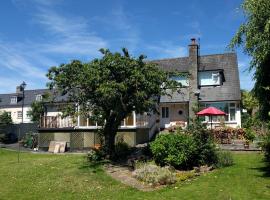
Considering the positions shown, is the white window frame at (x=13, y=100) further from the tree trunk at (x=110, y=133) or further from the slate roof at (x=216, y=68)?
the tree trunk at (x=110, y=133)

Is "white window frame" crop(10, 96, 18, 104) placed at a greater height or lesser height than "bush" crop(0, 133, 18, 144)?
greater

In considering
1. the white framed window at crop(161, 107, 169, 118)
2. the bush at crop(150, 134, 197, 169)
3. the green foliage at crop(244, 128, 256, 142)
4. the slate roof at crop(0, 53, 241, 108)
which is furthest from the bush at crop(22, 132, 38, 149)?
the green foliage at crop(244, 128, 256, 142)

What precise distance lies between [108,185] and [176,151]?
3.62 m

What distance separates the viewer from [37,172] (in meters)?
17.9

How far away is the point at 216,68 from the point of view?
125 feet

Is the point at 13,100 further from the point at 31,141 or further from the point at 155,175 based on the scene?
the point at 155,175

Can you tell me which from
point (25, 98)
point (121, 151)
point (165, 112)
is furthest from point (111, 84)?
point (25, 98)

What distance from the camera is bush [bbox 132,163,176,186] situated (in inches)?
563

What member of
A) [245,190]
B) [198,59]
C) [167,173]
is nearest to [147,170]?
[167,173]

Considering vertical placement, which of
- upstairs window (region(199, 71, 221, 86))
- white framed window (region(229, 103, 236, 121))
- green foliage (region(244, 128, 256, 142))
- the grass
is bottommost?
the grass

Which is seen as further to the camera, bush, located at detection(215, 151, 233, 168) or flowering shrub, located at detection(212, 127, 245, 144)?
flowering shrub, located at detection(212, 127, 245, 144)

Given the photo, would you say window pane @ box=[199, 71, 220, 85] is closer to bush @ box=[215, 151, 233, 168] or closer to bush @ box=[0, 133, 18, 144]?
bush @ box=[215, 151, 233, 168]

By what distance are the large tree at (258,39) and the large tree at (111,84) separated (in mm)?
4881

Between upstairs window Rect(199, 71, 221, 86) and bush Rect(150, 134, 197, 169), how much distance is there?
2120 cm
